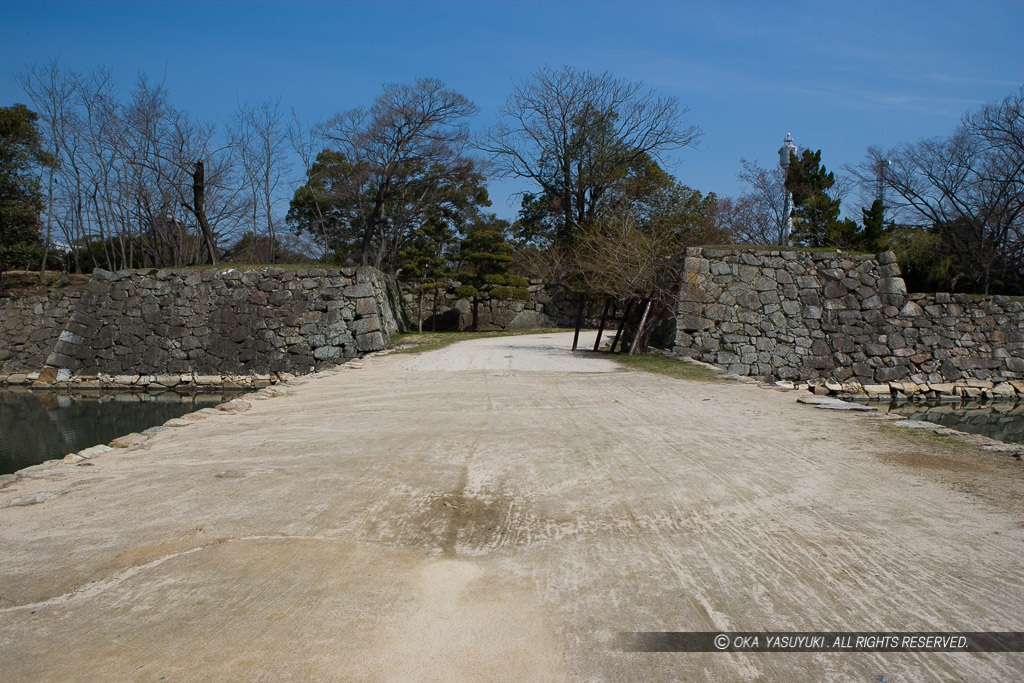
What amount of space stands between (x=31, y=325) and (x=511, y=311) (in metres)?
16.3

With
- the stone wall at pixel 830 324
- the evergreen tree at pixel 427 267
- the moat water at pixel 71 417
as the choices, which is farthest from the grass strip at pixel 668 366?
the evergreen tree at pixel 427 267

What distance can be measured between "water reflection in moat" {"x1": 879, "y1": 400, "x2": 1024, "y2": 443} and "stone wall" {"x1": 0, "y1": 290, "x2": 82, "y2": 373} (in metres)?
21.7

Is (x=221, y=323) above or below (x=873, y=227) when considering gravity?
below

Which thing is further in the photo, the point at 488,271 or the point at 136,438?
the point at 488,271

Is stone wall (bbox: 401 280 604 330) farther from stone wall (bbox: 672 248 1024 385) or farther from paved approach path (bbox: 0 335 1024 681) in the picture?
paved approach path (bbox: 0 335 1024 681)

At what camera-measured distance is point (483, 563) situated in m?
3.20

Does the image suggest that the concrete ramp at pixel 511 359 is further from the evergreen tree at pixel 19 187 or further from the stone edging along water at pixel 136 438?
the evergreen tree at pixel 19 187

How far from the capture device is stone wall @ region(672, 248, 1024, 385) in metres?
13.9

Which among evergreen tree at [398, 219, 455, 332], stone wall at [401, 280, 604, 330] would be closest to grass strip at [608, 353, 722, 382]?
evergreen tree at [398, 219, 455, 332]

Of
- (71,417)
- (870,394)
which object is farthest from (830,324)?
(71,417)

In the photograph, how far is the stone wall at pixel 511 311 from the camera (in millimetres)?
25844

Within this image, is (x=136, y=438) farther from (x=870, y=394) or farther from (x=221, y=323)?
(x=870, y=394)

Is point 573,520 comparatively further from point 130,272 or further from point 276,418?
point 130,272

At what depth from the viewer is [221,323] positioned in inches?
663
